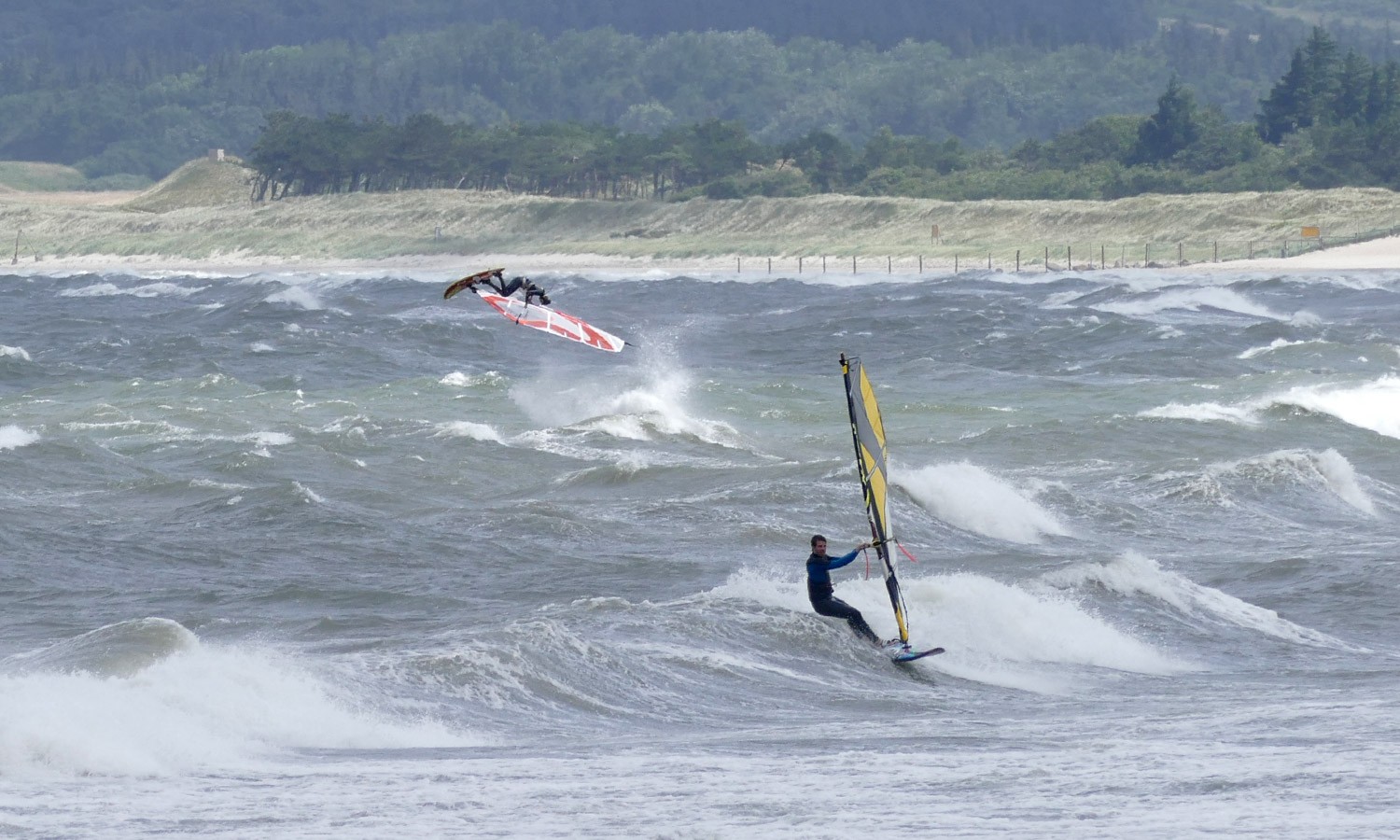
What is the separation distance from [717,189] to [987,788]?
119 metres

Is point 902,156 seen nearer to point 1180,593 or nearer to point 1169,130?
point 1169,130

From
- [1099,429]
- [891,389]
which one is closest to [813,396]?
[891,389]

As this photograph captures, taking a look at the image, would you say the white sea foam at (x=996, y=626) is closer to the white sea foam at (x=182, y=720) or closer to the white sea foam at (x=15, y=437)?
the white sea foam at (x=182, y=720)

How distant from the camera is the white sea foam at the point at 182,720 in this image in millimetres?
11867

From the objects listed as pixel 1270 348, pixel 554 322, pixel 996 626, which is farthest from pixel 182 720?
pixel 1270 348

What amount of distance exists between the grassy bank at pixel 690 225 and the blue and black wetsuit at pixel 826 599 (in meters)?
73.3

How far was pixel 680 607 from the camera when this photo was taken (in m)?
17.5

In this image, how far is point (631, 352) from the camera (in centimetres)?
4928

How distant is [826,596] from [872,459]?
4.52 feet

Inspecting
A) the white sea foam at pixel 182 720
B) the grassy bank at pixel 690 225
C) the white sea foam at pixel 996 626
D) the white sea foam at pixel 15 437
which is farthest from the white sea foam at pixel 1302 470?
the grassy bank at pixel 690 225

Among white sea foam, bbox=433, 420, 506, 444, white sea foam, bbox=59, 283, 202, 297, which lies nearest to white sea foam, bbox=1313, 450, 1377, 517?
white sea foam, bbox=433, 420, 506, 444

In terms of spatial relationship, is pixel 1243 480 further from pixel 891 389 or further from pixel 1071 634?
pixel 891 389

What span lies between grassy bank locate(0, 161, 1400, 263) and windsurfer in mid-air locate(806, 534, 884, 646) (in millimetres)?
73303

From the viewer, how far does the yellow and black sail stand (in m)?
15.4
